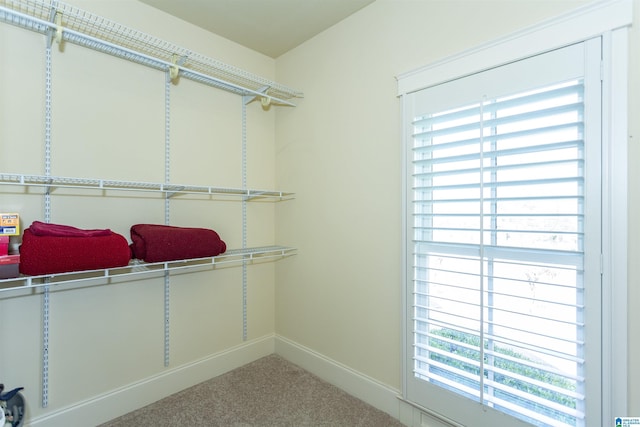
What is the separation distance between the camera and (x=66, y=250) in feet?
4.20

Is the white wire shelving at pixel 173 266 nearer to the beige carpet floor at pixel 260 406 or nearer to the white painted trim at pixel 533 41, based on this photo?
the beige carpet floor at pixel 260 406

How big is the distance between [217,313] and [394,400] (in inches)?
49.0

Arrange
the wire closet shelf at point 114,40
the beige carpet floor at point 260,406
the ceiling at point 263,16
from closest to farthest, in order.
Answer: the wire closet shelf at point 114,40
the beige carpet floor at point 260,406
the ceiling at point 263,16

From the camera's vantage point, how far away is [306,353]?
7.16 feet

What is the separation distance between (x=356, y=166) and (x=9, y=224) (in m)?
1.65

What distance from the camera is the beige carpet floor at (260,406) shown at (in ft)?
5.36

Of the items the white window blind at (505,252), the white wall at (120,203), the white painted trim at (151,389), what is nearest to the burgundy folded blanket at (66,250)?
the white wall at (120,203)

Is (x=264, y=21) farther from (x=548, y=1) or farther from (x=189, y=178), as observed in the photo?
(x=548, y=1)

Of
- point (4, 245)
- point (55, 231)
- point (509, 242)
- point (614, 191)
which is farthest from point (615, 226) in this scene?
point (4, 245)

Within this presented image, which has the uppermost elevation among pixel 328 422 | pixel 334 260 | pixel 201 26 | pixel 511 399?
pixel 201 26

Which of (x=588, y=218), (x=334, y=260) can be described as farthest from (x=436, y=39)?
(x=334, y=260)

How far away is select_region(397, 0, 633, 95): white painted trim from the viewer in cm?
108

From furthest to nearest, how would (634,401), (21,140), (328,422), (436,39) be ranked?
(328,422) < (436,39) < (21,140) < (634,401)

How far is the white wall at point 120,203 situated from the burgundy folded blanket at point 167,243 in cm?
20
